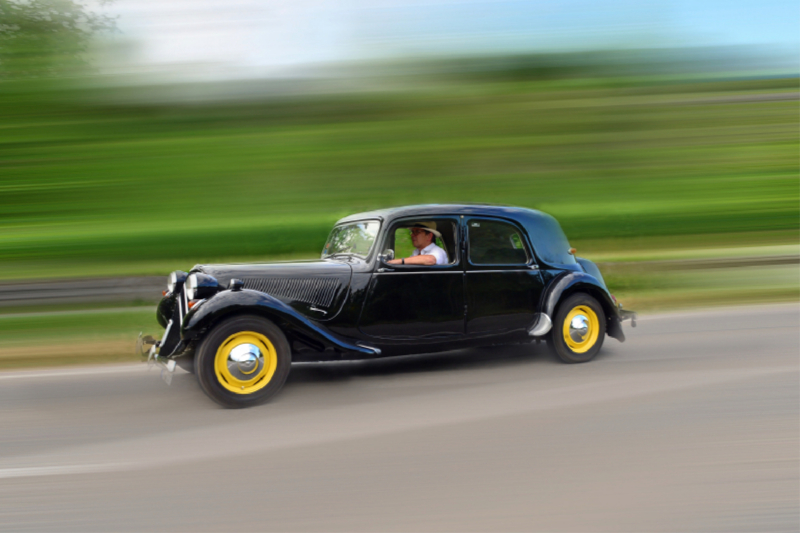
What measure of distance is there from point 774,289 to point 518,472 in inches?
394

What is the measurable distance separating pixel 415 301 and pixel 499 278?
2.80 feet

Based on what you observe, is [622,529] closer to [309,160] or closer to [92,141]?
[309,160]

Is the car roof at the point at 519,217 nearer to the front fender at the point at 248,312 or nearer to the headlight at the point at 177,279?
the front fender at the point at 248,312

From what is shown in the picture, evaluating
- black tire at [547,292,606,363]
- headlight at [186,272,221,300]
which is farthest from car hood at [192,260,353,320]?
black tire at [547,292,606,363]

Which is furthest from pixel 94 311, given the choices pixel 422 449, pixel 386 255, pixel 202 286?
pixel 422 449

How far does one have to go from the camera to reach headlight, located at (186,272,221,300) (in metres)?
5.01

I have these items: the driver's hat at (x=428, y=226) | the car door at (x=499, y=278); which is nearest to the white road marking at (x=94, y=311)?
the driver's hat at (x=428, y=226)

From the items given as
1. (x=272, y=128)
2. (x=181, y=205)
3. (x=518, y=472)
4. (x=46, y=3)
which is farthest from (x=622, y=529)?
(x=46, y=3)

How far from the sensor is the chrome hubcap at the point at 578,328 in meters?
6.05

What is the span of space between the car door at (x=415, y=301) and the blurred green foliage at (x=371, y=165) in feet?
24.4

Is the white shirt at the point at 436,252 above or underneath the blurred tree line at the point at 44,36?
underneath

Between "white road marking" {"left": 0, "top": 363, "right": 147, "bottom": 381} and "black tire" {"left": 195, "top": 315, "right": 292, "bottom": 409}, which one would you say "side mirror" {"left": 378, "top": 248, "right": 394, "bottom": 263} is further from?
"white road marking" {"left": 0, "top": 363, "right": 147, "bottom": 381}

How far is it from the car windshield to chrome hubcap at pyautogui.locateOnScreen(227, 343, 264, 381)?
134cm

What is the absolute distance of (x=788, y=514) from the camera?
9.55 feet
